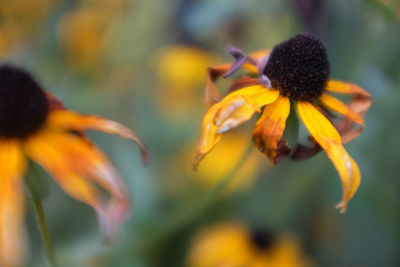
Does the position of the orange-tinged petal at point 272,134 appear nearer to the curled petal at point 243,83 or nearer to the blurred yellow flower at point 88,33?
the curled petal at point 243,83

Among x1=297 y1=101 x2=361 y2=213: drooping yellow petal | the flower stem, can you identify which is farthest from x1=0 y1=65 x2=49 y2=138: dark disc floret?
x1=297 y1=101 x2=361 y2=213: drooping yellow petal

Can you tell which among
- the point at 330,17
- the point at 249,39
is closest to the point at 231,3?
the point at 330,17

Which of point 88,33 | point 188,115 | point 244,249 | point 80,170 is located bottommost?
point 244,249

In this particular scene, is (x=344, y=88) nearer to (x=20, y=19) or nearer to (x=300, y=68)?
(x=300, y=68)

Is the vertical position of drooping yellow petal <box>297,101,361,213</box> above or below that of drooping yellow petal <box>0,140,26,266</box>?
above

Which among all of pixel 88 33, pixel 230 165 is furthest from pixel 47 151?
pixel 88 33

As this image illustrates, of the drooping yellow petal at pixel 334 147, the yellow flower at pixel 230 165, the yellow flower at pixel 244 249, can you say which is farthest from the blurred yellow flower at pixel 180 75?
the drooping yellow petal at pixel 334 147

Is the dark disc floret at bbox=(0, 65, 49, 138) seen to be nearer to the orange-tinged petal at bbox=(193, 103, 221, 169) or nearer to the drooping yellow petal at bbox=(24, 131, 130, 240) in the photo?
the drooping yellow petal at bbox=(24, 131, 130, 240)
